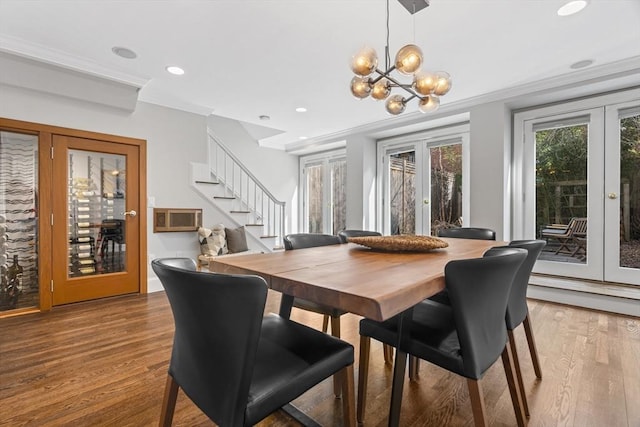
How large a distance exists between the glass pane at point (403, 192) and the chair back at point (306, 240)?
10.3 feet

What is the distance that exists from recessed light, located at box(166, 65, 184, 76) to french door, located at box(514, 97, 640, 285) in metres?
4.03

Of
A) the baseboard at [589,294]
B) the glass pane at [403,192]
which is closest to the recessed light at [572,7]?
the baseboard at [589,294]

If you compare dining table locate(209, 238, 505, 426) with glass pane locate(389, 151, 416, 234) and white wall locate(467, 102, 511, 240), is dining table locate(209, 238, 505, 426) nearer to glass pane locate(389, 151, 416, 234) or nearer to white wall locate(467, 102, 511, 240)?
white wall locate(467, 102, 511, 240)

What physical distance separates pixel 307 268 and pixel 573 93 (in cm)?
394

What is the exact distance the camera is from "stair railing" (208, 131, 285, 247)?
521 cm

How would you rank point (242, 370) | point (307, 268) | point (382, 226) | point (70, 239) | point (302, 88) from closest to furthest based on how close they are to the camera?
1. point (242, 370)
2. point (307, 268)
3. point (70, 239)
4. point (302, 88)
5. point (382, 226)

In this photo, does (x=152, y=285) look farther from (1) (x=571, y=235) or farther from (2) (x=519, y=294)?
(1) (x=571, y=235)

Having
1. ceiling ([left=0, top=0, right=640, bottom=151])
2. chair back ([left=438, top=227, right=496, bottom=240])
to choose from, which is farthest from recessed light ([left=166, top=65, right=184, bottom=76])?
chair back ([left=438, top=227, right=496, bottom=240])

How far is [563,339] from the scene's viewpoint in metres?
2.47

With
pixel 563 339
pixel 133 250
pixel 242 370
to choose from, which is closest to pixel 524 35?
pixel 563 339

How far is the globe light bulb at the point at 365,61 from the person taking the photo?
184cm

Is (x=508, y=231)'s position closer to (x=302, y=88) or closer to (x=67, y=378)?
(x=302, y=88)

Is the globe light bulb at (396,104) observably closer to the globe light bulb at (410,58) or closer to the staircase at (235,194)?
the globe light bulb at (410,58)

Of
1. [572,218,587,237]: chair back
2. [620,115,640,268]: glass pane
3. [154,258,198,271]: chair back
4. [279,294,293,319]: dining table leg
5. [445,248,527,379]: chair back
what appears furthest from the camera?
[572,218,587,237]: chair back
